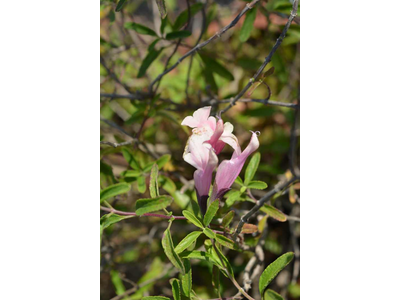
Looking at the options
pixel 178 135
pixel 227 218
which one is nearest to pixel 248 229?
pixel 227 218

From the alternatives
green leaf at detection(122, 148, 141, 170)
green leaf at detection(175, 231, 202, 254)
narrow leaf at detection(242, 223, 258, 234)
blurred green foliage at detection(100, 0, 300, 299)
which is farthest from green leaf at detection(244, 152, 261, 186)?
green leaf at detection(122, 148, 141, 170)

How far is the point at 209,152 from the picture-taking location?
0.66 meters

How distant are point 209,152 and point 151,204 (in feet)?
0.58

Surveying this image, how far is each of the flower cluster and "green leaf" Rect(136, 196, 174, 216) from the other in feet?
0.24

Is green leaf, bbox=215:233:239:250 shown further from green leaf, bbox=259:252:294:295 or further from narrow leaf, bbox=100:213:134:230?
narrow leaf, bbox=100:213:134:230

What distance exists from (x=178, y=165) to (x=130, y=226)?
12.1 inches

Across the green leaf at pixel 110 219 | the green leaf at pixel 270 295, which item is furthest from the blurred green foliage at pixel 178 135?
the green leaf at pixel 270 295

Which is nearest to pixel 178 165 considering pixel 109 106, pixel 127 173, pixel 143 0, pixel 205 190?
pixel 127 173

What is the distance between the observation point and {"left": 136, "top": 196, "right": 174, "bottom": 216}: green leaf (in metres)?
0.74

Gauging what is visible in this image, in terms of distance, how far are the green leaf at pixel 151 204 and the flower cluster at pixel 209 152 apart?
72 millimetres

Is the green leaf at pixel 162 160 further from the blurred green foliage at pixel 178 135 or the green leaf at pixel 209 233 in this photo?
the green leaf at pixel 209 233

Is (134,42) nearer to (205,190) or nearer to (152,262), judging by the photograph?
(152,262)

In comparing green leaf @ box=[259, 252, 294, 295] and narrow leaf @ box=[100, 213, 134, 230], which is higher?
narrow leaf @ box=[100, 213, 134, 230]

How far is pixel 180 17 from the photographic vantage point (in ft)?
3.76
